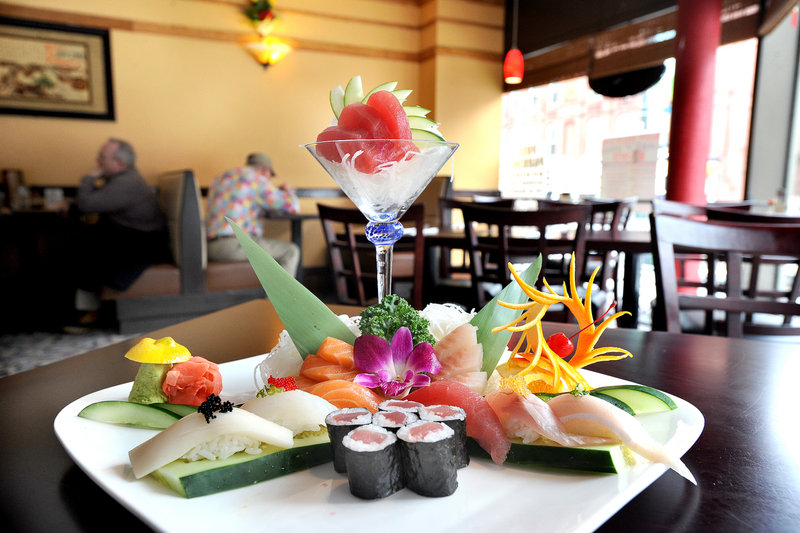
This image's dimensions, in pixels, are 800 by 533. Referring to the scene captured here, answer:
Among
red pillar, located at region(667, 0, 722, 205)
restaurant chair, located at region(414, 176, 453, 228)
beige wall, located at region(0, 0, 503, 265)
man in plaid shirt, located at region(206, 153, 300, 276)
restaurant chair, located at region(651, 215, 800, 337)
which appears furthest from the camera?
restaurant chair, located at region(414, 176, 453, 228)

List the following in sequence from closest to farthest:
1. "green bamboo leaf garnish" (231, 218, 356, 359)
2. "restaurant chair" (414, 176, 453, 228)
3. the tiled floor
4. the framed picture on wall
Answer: "green bamboo leaf garnish" (231, 218, 356, 359) → the tiled floor → the framed picture on wall → "restaurant chair" (414, 176, 453, 228)

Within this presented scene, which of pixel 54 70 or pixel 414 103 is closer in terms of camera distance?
pixel 54 70

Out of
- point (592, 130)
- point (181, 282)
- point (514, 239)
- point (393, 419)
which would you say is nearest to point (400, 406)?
point (393, 419)

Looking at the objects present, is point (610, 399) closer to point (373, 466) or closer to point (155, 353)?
point (373, 466)

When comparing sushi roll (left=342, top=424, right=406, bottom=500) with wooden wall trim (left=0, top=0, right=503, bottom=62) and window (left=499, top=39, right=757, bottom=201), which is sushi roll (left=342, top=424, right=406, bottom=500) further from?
wooden wall trim (left=0, top=0, right=503, bottom=62)

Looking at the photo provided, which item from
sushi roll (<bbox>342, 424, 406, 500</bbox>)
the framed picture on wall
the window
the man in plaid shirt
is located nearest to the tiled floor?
the man in plaid shirt

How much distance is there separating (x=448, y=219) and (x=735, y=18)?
3245 mm

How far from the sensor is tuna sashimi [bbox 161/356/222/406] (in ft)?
2.13

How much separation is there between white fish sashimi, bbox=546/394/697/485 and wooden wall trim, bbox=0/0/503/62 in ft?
21.8

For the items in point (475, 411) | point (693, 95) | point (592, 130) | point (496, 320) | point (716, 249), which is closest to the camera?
point (475, 411)

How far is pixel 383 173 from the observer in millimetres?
729

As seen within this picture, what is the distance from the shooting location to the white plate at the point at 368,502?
0.39m

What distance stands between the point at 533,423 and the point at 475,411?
0.20 feet

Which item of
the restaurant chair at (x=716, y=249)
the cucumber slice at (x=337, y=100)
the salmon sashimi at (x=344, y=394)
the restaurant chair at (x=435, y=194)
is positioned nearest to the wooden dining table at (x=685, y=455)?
the salmon sashimi at (x=344, y=394)
